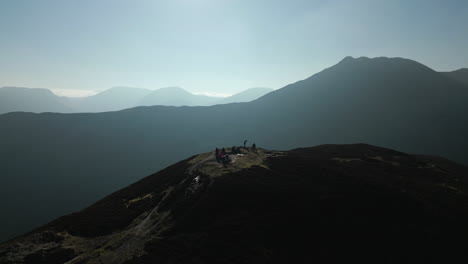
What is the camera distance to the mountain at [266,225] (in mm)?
23984

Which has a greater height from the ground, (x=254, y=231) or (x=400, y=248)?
(x=254, y=231)

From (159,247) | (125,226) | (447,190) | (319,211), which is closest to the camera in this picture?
(159,247)

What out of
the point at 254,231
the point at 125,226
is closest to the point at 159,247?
the point at 254,231

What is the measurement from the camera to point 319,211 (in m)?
29.5

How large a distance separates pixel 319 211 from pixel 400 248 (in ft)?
29.8

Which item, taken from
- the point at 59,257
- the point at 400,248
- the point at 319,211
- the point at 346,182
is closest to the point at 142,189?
the point at 59,257

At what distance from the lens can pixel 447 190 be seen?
42812mm

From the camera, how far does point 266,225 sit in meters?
26.4

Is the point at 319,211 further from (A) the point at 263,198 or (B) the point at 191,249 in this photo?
(B) the point at 191,249

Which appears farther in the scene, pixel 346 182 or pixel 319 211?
pixel 346 182

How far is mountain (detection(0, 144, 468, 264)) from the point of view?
24.0 m

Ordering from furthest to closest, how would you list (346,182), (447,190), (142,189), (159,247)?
(142,189)
(447,190)
(346,182)
(159,247)

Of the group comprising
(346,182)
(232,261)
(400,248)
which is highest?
(346,182)

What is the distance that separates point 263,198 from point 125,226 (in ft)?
65.3
